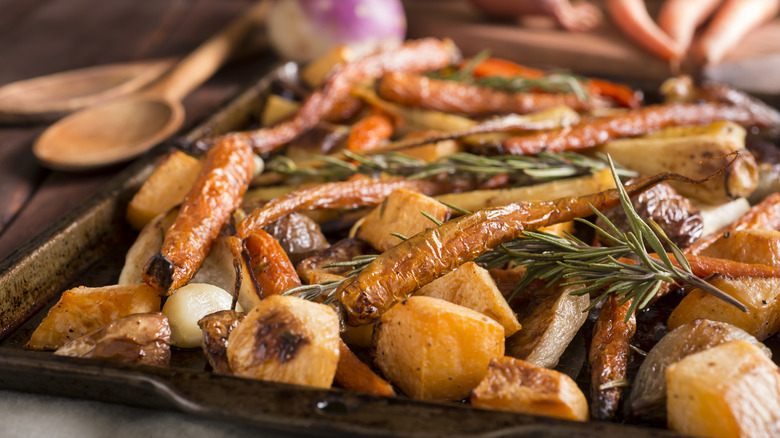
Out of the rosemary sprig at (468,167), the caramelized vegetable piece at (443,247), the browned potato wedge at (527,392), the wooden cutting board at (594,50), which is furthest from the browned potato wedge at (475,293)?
the wooden cutting board at (594,50)

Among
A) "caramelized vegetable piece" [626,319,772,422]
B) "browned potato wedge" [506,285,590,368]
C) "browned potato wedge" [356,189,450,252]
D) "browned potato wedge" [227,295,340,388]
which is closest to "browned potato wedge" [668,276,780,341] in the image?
"caramelized vegetable piece" [626,319,772,422]

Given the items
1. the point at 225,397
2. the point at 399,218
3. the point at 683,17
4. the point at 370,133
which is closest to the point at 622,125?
the point at 370,133

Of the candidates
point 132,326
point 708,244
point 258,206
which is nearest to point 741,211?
point 708,244

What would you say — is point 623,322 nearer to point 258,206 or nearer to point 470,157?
point 470,157

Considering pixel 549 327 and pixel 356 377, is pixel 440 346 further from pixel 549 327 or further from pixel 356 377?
pixel 549 327

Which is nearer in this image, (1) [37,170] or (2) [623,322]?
(2) [623,322]

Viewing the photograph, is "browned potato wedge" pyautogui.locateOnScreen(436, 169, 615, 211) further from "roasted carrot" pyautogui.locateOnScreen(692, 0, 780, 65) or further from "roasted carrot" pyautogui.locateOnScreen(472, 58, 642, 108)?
"roasted carrot" pyautogui.locateOnScreen(692, 0, 780, 65)

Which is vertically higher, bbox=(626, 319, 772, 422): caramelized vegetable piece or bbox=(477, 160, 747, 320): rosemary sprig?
bbox=(477, 160, 747, 320): rosemary sprig
